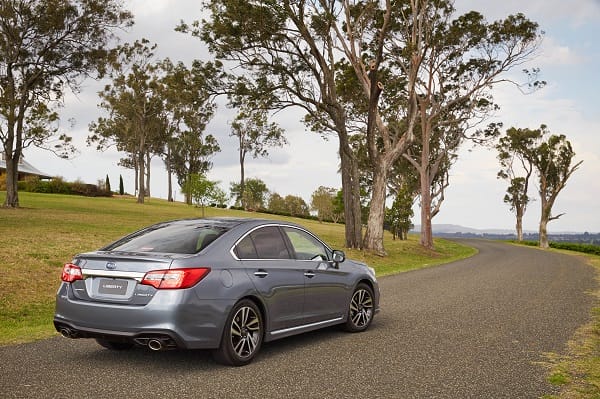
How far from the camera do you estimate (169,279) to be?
592 cm

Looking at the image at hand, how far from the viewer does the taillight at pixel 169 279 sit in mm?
5910

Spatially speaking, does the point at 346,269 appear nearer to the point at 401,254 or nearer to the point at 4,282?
the point at 4,282

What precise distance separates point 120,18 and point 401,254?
69.7 ft

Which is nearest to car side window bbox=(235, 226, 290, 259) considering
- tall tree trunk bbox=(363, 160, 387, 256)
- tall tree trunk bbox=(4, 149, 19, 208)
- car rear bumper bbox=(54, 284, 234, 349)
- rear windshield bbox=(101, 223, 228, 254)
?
rear windshield bbox=(101, 223, 228, 254)

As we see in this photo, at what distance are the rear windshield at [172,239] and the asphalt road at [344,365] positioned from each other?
1254 millimetres

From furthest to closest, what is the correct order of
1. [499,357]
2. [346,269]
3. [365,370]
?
1. [346,269]
2. [499,357]
3. [365,370]

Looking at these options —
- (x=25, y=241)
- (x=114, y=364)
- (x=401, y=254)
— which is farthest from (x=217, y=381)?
(x=401, y=254)

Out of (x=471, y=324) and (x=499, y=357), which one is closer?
(x=499, y=357)

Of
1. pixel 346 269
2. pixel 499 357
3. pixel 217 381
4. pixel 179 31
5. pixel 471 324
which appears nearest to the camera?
pixel 217 381

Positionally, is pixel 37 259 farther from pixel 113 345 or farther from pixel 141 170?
pixel 141 170

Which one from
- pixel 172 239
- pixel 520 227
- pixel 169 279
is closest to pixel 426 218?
pixel 172 239

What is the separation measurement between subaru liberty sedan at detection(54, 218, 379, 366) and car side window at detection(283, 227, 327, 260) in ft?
0.08

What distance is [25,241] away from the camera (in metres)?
19.1

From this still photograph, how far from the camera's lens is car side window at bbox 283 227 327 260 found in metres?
7.73
